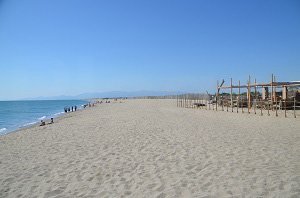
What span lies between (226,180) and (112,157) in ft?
9.51

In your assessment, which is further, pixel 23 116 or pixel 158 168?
pixel 23 116

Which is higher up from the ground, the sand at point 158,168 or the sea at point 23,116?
the sand at point 158,168

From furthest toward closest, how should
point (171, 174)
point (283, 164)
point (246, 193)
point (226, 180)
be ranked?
point (283, 164)
point (171, 174)
point (226, 180)
point (246, 193)

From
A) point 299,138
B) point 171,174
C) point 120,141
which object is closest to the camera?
point 171,174

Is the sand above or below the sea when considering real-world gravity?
above

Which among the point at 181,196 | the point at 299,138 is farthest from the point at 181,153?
the point at 299,138

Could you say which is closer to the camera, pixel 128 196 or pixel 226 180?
pixel 128 196

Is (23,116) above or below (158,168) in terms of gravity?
below

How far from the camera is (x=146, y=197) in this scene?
3.80 meters

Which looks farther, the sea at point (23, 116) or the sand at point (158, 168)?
the sea at point (23, 116)

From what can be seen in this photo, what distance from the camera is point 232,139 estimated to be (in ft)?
25.9

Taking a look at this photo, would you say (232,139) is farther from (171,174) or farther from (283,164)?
(171,174)

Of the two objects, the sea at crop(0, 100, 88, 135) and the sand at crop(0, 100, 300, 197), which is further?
the sea at crop(0, 100, 88, 135)

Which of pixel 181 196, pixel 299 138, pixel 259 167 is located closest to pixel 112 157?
pixel 181 196
